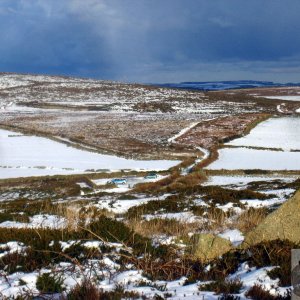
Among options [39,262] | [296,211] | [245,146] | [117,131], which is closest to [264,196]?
[296,211]

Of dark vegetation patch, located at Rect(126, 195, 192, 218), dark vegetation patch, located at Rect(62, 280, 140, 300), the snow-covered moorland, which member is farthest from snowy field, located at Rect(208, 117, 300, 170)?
dark vegetation patch, located at Rect(62, 280, 140, 300)

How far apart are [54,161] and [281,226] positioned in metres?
35.1

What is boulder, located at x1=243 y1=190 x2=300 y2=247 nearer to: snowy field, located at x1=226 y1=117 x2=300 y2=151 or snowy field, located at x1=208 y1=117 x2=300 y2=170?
snowy field, located at x1=208 y1=117 x2=300 y2=170

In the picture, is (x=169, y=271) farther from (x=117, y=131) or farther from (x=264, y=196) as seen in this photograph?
(x=117, y=131)

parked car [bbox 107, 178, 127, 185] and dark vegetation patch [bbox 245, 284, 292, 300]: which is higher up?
dark vegetation patch [bbox 245, 284, 292, 300]

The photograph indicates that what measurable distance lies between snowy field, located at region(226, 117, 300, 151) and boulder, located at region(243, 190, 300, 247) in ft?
141

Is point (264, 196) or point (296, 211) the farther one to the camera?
point (264, 196)

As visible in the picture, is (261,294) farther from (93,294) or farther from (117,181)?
(117,181)

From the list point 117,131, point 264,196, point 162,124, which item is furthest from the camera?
point 162,124

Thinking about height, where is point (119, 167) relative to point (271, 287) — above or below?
below

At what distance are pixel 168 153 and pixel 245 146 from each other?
982cm

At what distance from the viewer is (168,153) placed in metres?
Answer: 45.9

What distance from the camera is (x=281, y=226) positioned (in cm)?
781

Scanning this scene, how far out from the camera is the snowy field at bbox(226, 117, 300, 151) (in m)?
51.7
